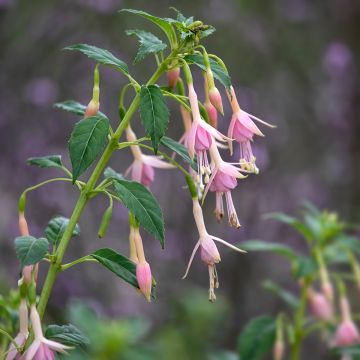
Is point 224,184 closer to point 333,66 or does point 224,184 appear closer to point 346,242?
point 346,242

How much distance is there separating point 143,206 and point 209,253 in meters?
0.15

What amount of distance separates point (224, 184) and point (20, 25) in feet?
10.0

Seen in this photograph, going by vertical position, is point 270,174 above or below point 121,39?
below

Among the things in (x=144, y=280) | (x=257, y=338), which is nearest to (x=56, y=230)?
(x=144, y=280)

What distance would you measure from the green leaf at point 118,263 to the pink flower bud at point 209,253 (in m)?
0.11

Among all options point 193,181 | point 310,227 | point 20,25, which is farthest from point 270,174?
point 193,181

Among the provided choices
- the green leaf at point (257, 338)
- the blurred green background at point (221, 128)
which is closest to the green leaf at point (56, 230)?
the green leaf at point (257, 338)

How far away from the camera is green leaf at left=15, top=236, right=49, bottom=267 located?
3.51 feet

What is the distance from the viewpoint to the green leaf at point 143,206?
1.10 metres

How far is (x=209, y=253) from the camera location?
1199mm

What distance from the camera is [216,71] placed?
1183 millimetres

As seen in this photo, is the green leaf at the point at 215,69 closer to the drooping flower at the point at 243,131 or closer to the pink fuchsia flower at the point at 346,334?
the drooping flower at the point at 243,131

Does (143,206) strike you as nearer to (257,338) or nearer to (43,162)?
(43,162)

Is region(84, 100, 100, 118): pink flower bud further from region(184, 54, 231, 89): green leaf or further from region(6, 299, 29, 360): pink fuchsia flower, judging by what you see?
region(6, 299, 29, 360): pink fuchsia flower
